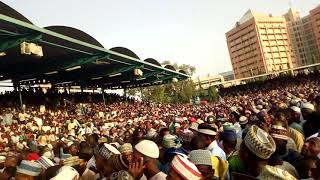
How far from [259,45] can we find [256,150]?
166304 millimetres

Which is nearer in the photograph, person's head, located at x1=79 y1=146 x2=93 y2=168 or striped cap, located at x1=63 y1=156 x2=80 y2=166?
striped cap, located at x1=63 y1=156 x2=80 y2=166

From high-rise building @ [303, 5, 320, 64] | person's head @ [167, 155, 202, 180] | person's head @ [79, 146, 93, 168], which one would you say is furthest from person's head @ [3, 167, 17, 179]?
high-rise building @ [303, 5, 320, 64]

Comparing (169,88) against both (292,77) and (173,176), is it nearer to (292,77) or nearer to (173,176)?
(292,77)

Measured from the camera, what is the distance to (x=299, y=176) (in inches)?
182

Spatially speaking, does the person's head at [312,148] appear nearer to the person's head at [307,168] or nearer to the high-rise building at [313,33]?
the person's head at [307,168]

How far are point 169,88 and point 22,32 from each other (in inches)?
2534

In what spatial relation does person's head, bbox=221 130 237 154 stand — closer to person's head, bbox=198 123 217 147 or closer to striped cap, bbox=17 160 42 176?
person's head, bbox=198 123 217 147

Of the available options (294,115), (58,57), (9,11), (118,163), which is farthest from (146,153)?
(58,57)

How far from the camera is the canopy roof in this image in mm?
15945

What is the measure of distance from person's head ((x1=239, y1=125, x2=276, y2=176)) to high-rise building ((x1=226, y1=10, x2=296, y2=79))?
527ft

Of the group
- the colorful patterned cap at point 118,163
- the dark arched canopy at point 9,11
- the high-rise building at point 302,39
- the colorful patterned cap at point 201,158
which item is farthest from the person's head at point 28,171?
the high-rise building at point 302,39

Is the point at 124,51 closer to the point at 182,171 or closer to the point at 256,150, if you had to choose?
the point at 256,150

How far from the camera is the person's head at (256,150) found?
147 inches

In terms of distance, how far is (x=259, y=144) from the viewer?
3.71 meters
